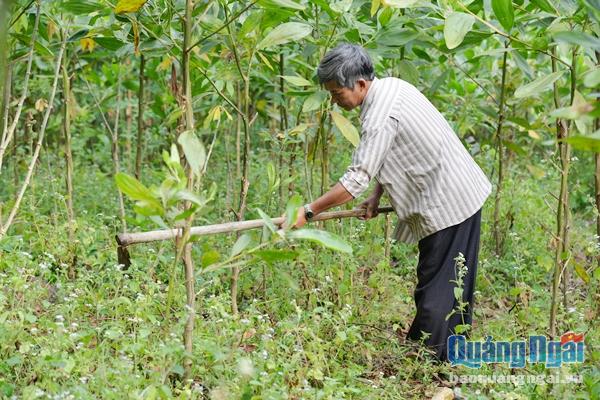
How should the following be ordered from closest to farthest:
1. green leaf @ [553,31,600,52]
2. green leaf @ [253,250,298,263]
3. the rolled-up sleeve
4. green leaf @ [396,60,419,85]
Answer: green leaf @ [553,31,600,52], green leaf @ [253,250,298,263], the rolled-up sleeve, green leaf @ [396,60,419,85]

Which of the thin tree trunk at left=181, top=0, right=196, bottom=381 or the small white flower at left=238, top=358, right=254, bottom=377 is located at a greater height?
the thin tree trunk at left=181, top=0, right=196, bottom=381

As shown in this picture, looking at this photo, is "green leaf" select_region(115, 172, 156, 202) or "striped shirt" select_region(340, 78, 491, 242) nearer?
"green leaf" select_region(115, 172, 156, 202)

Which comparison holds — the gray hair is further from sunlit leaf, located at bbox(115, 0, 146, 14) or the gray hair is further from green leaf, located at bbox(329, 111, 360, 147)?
sunlit leaf, located at bbox(115, 0, 146, 14)

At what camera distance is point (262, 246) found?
98.7 inches

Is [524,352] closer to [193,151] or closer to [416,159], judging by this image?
[416,159]

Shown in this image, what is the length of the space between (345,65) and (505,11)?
66 cm

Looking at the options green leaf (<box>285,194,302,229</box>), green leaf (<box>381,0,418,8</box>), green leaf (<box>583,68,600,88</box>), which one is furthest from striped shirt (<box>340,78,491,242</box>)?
green leaf (<box>583,68,600,88</box>)

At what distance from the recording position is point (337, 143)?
5570 mm

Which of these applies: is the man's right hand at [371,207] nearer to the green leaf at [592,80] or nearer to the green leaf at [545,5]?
the green leaf at [545,5]

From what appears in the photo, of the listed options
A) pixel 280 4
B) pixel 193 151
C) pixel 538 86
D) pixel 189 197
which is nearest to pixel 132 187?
pixel 189 197

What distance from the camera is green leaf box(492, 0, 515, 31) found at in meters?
2.79

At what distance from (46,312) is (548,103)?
4.45 meters

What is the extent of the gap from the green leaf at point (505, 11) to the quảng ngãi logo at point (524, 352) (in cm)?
117

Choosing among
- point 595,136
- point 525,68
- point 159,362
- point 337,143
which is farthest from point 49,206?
point 595,136
